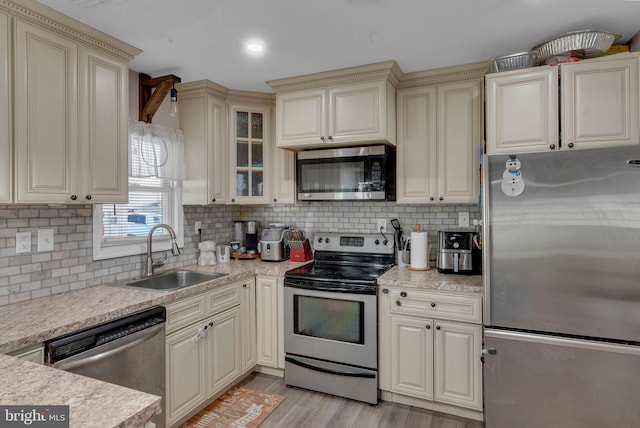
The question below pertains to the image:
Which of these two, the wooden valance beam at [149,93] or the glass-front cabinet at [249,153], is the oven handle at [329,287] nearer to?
the glass-front cabinet at [249,153]

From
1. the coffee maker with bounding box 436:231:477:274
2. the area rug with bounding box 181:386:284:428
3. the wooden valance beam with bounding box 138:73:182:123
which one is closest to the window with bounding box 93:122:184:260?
the wooden valance beam with bounding box 138:73:182:123

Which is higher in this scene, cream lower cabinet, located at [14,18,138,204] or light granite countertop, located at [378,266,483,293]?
cream lower cabinet, located at [14,18,138,204]

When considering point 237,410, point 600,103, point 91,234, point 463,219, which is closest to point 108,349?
point 91,234

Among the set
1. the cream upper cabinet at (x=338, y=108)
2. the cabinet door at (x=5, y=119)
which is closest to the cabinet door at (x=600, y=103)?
the cream upper cabinet at (x=338, y=108)

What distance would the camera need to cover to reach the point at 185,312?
2254mm

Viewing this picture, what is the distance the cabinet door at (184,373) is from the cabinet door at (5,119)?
113 cm

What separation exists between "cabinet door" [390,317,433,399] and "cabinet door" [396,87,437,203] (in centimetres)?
95

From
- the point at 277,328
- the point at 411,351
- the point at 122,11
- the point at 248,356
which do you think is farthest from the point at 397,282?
the point at 122,11

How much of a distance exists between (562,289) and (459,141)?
4.08 feet

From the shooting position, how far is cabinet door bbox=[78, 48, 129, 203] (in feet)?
6.48

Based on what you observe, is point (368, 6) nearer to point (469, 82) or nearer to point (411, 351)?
point (469, 82)

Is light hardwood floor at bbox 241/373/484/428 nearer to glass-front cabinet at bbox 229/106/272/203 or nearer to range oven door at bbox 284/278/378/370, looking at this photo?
range oven door at bbox 284/278/378/370

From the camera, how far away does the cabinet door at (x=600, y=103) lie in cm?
194

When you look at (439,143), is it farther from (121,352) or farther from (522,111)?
(121,352)
